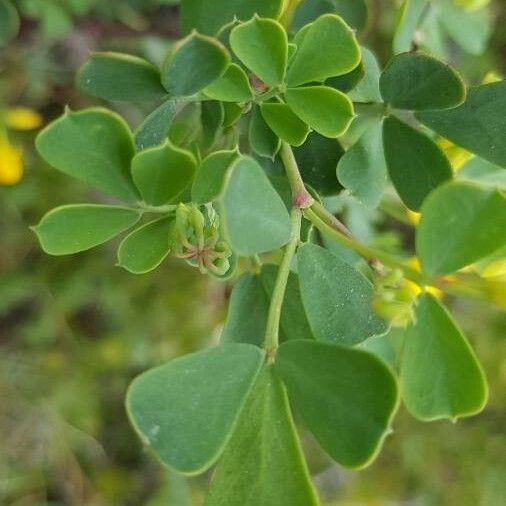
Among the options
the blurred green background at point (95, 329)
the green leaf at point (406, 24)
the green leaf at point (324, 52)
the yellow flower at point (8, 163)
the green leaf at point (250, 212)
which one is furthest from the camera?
A: the blurred green background at point (95, 329)

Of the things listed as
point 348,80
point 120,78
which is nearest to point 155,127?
point 120,78

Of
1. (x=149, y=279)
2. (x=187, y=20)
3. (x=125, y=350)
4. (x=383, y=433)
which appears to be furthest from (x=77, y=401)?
(x=383, y=433)

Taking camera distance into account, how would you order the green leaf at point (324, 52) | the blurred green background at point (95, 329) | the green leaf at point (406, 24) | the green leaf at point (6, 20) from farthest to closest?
the blurred green background at point (95, 329) → the green leaf at point (6, 20) → the green leaf at point (406, 24) → the green leaf at point (324, 52)

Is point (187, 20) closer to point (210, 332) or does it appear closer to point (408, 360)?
point (408, 360)

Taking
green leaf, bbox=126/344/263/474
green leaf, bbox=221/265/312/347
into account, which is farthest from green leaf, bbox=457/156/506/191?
green leaf, bbox=126/344/263/474

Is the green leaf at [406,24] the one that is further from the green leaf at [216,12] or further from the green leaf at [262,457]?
the green leaf at [262,457]

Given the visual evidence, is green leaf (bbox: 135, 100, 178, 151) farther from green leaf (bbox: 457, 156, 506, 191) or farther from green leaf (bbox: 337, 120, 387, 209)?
green leaf (bbox: 457, 156, 506, 191)

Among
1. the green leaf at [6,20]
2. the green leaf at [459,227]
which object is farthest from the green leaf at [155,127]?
the green leaf at [6,20]

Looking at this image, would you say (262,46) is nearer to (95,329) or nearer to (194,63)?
(194,63)
